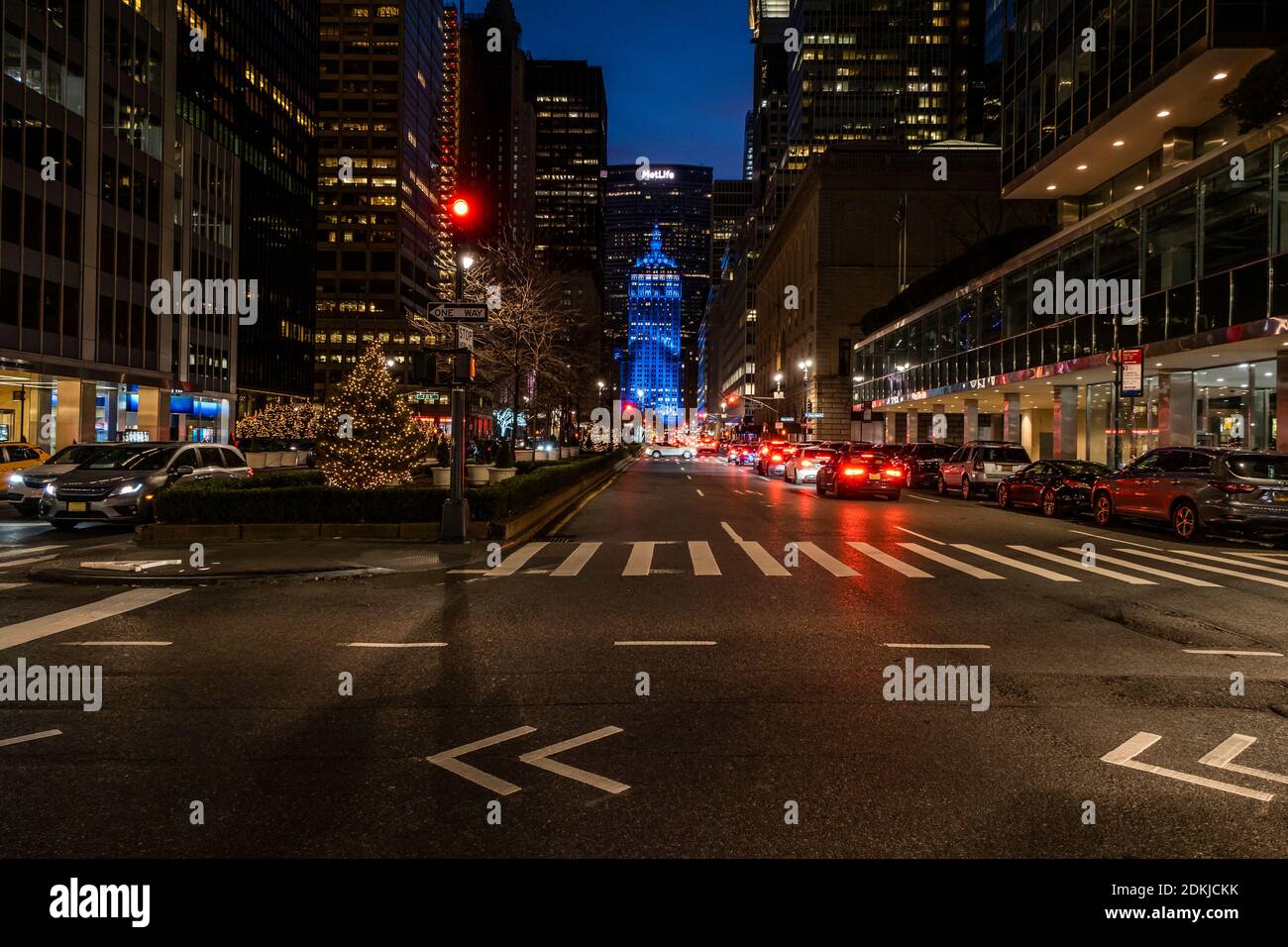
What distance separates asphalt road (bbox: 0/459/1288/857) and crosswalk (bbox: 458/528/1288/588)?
0.56m

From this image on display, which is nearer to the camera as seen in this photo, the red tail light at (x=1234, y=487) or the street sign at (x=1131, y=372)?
the red tail light at (x=1234, y=487)

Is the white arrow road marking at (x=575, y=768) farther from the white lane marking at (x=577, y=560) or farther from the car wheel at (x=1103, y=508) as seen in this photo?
the car wheel at (x=1103, y=508)

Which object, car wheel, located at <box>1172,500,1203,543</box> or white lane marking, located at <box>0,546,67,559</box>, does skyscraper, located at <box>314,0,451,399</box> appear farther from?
car wheel, located at <box>1172,500,1203,543</box>

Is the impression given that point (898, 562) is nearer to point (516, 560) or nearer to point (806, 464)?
point (516, 560)

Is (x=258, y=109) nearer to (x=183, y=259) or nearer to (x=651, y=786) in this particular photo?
(x=183, y=259)

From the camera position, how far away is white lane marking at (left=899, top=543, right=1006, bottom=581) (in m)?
12.1

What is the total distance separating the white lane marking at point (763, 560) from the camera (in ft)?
40.4

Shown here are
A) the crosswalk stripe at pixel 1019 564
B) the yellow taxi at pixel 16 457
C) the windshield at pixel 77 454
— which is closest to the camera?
the crosswalk stripe at pixel 1019 564

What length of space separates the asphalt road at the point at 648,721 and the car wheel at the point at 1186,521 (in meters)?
5.85

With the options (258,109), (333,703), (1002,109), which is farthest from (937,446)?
(258,109)

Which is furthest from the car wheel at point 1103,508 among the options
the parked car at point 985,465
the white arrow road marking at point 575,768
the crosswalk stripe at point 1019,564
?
the white arrow road marking at point 575,768

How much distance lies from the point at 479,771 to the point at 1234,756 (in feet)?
14.6

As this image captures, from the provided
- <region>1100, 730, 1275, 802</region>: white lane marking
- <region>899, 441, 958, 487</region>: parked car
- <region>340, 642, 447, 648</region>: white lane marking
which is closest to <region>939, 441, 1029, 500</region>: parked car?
<region>899, 441, 958, 487</region>: parked car
